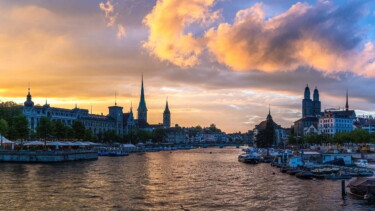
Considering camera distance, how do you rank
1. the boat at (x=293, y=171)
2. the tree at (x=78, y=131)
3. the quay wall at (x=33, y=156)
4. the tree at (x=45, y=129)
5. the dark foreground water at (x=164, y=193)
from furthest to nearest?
1. the tree at (x=78, y=131)
2. the tree at (x=45, y=129)
3. the quay wall at (x=33, y=156)
4. the boat at (x=293, y=171)
5. the dark foreground water at (x=164, y=193)

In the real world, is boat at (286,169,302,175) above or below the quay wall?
below

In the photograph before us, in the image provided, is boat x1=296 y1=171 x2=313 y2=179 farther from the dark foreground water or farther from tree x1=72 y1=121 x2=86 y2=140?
tree x1=72 y1=121 x2=86 y2=140

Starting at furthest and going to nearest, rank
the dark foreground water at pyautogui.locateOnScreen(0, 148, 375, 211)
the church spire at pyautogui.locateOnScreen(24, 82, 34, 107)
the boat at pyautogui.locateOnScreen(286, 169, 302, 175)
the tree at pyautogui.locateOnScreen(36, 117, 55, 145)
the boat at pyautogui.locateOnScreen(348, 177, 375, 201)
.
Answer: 1. the church spire at pyautogui.locateOnScreen(24, 82, 34, 107)
2. the tree at pyautogui.locateOnScreen(36, 117, 55, 145)
3. the boat at pyautogui.locateOnScreen(286, 169, 302, 175)
4. the boat at pyautogui.locateOnScreen(348, 177, 375, 201)
5. the dark foreground water at pyautogui.locateOnScreen(0, 148, 375, 211)

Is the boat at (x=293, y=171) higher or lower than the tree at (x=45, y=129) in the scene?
lower

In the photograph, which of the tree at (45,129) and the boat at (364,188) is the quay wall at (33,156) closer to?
the tree at (45,129)

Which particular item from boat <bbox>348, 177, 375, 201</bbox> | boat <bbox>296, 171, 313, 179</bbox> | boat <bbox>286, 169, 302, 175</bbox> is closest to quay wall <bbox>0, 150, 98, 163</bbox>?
boat <bbox>286, 169, 302, 175</bbox>

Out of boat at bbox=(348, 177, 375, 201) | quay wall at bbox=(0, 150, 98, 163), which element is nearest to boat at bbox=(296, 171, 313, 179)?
boat at bbox=(348, 177, 375, 201)

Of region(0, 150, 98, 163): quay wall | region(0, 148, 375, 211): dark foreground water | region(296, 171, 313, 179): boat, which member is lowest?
region(0, 148, 375, 211): dark foreground water

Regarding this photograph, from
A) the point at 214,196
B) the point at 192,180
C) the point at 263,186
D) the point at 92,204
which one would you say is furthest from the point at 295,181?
the point at 92,204

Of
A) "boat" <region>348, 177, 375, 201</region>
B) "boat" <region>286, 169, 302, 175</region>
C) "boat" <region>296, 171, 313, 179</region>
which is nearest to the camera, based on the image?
"boat" <region>348, 177, 375, 201</region>

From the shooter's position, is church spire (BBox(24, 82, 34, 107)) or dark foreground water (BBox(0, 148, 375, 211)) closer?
dark foreground water (BBox(0, 148, 375, 211))

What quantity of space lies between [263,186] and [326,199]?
1275cm

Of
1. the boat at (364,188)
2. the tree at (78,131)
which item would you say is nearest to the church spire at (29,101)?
the tree at (78,131)

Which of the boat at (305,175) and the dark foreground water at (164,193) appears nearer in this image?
the dark foreground water at (164,193)
